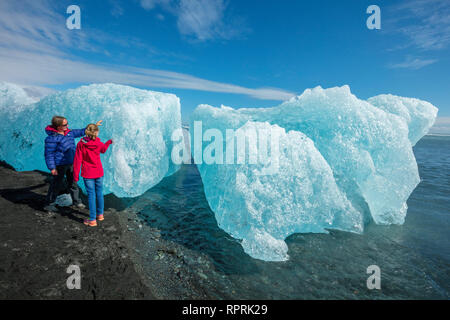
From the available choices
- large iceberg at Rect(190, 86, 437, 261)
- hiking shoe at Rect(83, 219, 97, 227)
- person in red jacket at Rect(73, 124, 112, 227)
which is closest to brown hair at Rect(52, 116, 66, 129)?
person in red jacket at Rect(73, 124, 112, 227)

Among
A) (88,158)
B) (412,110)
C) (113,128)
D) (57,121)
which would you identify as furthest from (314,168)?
(57,121)

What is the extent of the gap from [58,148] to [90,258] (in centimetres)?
277

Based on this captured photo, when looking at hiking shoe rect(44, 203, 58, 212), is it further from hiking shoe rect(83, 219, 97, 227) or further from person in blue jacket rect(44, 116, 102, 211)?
hiking shoe rect(83, 219, 97, 227)

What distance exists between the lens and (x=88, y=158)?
181 inches

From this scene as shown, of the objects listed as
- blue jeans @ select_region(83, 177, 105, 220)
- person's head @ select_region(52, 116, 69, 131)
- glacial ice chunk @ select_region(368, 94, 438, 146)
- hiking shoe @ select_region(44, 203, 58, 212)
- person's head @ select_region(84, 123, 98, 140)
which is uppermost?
glacial ice chunk @ select_region(368, 94, 438, 146)

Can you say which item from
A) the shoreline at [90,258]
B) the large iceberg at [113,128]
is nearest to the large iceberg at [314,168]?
the shoreline at [90,258]

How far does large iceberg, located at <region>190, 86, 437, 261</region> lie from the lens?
5109 mm

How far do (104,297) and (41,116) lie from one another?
25.2 feet

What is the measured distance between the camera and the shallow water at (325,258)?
12.6ft

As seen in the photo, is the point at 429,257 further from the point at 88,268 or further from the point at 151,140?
the point at 151,140

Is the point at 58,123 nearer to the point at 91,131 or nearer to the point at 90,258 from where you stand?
the point at 91,131

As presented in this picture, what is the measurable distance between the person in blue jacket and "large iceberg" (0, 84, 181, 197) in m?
1.49

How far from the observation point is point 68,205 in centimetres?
566

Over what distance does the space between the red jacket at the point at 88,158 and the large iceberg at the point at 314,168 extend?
2.98 meters
